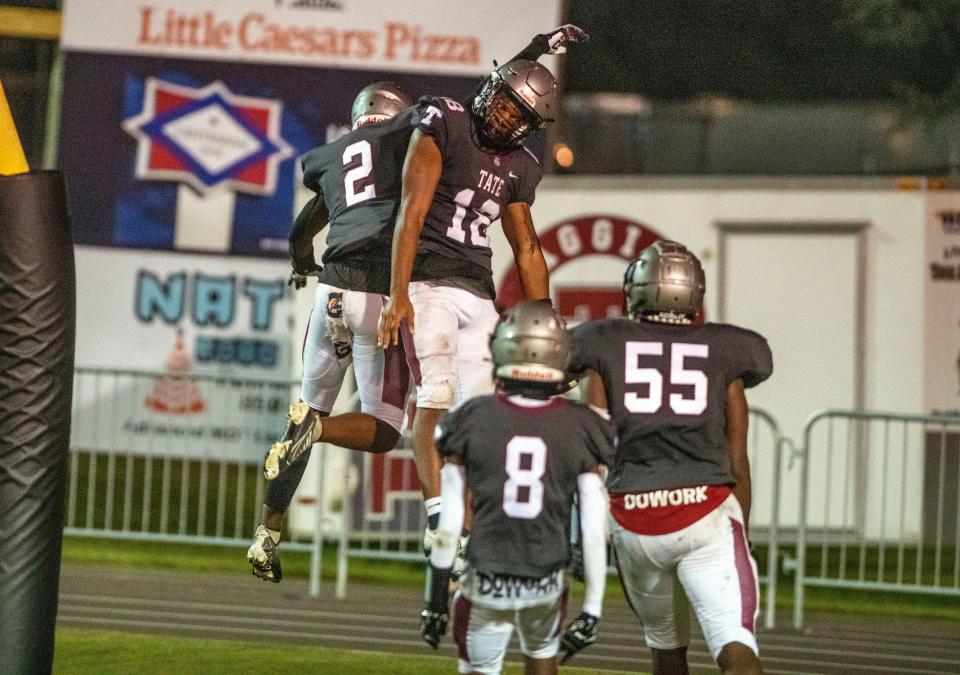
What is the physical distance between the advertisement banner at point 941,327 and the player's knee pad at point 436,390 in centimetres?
598

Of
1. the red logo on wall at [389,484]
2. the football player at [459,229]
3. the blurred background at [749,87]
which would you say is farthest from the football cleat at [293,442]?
the blurred background at [749,87]

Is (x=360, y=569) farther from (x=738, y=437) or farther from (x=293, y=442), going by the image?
(x=738, y=437)

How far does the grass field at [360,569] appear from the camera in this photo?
10.8 meters

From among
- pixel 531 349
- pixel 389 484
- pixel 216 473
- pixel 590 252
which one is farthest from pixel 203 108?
pixel 531 349

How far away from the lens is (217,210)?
1453cm

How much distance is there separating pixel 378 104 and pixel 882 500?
5.06 metres

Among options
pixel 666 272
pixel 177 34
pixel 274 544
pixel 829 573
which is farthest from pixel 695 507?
pixel 177 34

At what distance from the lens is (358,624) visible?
9555 millimetres

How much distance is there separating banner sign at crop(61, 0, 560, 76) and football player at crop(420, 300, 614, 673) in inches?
354

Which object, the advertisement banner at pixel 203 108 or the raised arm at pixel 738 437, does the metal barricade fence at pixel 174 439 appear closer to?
the advertisement banner at pixel 203 108

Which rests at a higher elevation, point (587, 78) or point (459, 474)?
point (587, 78)

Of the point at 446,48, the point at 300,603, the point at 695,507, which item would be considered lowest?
the point at 300,603

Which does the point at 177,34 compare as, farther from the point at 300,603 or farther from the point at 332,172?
the point at 332,172

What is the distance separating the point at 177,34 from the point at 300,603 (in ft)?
20.4
